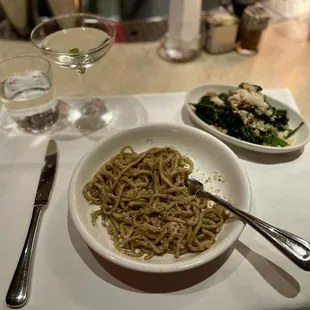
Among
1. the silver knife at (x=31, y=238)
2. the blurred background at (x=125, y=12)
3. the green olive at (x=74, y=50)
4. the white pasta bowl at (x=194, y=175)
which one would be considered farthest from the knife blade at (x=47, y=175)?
the blurred background at (x=125, y=12)

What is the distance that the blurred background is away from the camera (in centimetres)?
169

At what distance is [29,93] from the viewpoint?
1.26 meters

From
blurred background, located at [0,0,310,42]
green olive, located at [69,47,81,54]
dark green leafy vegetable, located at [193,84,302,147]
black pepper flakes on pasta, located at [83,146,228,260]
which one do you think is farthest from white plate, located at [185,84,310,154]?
blurred background, located at [0,0,310,42]

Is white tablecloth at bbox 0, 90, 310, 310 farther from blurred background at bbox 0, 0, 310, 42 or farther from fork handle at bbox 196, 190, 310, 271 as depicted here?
blurred background at bbox 0, 0, 310, 42

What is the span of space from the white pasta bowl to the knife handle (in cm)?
12

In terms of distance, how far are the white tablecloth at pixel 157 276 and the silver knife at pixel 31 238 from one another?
16 mm

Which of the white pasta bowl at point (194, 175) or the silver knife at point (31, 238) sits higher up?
the white pasta bowl at point (194, 175)

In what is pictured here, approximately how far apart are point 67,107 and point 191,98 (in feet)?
1.42

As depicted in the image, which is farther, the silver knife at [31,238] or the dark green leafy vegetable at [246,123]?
the dark green leafy vegetable at [246,123]

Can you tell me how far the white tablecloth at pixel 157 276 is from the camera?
794 mm

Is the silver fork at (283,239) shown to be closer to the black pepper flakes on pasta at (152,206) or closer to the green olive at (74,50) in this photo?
the black pepper flakes on pasta at (152,206)

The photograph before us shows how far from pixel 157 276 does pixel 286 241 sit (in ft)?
0.93

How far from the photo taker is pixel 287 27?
1.83 m

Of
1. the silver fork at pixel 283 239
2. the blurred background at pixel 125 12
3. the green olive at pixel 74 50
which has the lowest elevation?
the blurred background at pixel 125 12
